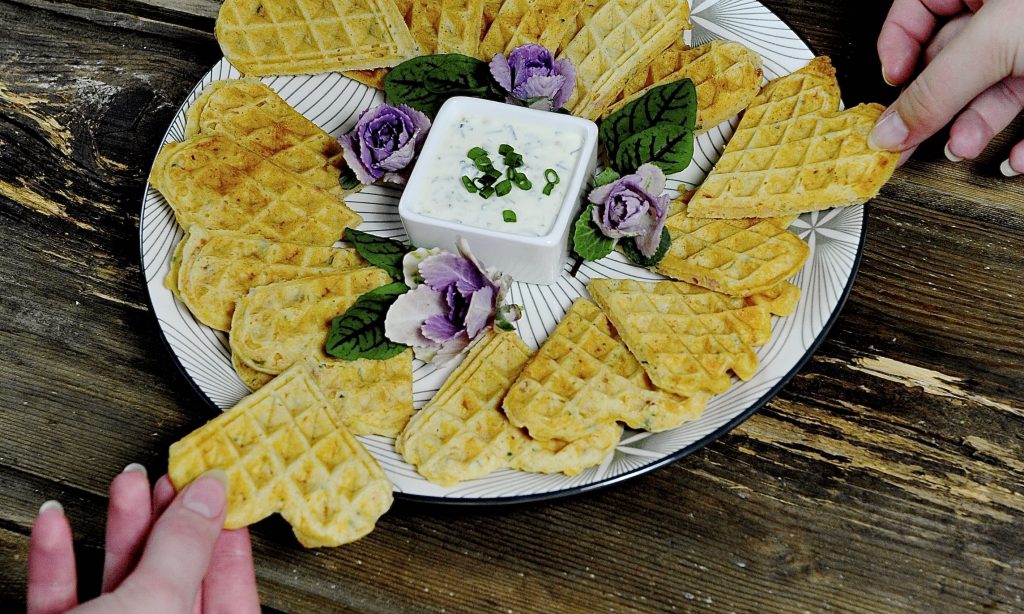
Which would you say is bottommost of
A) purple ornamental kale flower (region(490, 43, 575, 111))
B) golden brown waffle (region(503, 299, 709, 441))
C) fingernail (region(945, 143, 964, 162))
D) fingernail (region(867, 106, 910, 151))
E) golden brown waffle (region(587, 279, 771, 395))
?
golden brown waffle (region(503, 299, 709, 441))

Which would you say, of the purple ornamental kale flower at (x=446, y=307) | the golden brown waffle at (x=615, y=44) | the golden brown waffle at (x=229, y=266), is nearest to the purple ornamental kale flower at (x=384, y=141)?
the golden brown waffle at (x=229, y=266)

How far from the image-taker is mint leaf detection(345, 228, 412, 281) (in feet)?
9.80

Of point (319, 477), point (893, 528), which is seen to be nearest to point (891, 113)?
point (893, 528)

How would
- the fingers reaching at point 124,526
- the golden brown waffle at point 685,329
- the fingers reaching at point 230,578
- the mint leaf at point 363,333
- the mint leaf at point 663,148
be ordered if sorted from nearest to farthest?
the fingers reaching at point 124,526
the fingers reaching at point 230,578
the golden brown waffle at point 685,329
the mint leaf at point 363,333
the mint leaf at point 663,148

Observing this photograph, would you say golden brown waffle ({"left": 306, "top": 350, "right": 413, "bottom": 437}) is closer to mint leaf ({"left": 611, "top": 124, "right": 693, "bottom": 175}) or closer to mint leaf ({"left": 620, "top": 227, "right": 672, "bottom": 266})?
mint leaf ({"left": 620, "top": 227, "right": 672, "bottom": 266})

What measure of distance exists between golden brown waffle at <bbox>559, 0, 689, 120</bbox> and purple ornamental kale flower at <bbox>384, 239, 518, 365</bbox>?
832 mm

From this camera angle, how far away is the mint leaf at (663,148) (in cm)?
302

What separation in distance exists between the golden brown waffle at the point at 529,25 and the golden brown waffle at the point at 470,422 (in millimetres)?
1183

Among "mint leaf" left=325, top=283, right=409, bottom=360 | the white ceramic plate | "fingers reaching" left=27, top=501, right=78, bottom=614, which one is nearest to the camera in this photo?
"fingers reaching" left=27, top=501, right=78, bottom=614

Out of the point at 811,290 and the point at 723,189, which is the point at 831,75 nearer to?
the point at 723,189

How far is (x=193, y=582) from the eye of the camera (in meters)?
2.12

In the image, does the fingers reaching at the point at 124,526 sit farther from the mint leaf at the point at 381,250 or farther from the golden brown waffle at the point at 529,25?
the golden brown waffle at the point at 529,25

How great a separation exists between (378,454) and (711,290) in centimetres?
120

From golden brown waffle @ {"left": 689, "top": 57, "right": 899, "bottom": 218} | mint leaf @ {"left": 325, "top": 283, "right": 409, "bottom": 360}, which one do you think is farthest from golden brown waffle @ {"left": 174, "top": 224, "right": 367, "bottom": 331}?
Answer: golden brown waffle @ {"left": 689, "top": 57, "right": 899, "bottom": 218}
